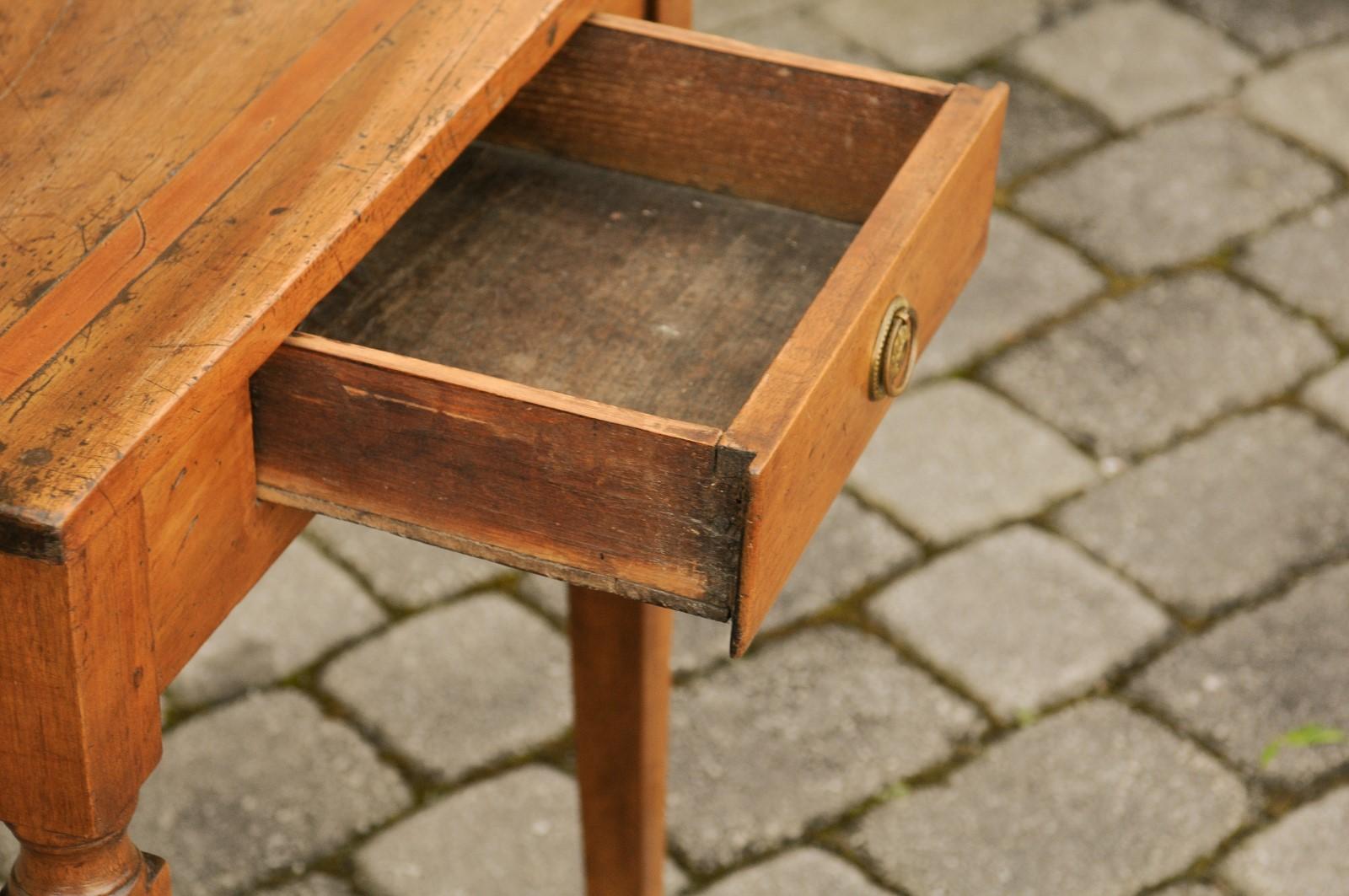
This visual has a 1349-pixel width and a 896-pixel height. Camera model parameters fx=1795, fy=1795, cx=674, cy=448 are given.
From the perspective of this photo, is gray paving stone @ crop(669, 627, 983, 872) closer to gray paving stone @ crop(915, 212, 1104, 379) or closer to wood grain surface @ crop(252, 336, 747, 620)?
gray paving stone @ crop(915, 212, 1104, 379)

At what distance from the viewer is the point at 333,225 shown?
1139 millimetres

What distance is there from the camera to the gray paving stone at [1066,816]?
2.08m

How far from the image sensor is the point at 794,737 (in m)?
2.25

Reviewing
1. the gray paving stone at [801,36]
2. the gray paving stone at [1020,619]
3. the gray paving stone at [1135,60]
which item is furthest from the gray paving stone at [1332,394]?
the gray paving stone at [801,36]

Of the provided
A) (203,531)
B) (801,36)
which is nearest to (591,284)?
(203,531)

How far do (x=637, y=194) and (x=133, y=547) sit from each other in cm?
68

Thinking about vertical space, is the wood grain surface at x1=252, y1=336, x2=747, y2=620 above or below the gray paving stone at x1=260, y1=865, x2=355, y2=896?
above

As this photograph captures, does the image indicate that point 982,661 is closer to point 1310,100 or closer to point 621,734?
point 621,734

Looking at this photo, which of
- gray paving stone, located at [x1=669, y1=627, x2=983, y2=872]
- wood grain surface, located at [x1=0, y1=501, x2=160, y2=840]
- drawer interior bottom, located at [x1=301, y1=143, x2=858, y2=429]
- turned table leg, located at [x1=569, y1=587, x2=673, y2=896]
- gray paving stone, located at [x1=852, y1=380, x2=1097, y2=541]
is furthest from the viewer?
gray paving stone, located at [x1=852, y1=380, x2=1097, y2=541]

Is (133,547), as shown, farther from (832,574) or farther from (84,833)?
(832,574)

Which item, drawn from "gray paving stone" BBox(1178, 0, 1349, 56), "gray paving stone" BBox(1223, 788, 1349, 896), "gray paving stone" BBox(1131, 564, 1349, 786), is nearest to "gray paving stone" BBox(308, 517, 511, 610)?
"gray paving stone" BBox(1131, 564, 1349, 786)

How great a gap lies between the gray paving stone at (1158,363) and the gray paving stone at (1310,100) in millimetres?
514

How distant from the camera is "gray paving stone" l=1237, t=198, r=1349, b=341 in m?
2.88

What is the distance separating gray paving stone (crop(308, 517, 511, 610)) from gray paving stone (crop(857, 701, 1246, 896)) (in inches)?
26.4
